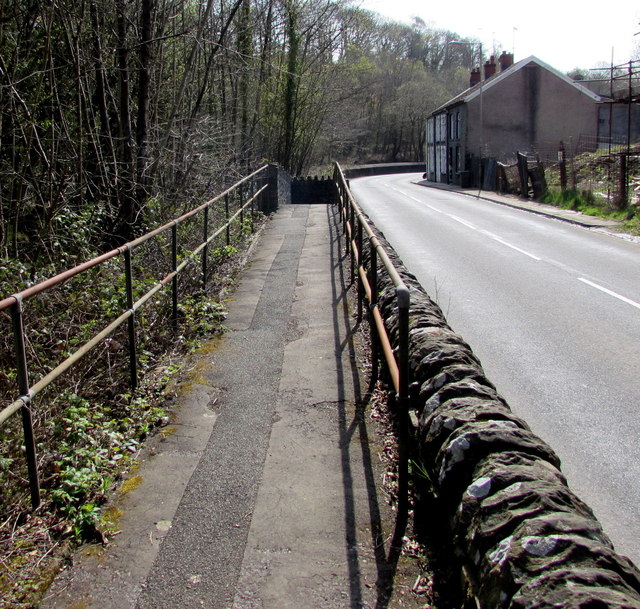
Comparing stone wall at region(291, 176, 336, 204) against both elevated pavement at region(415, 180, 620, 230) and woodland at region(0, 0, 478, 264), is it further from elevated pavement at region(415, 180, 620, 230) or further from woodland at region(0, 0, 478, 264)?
woodland at region(0, 0, 478, 264)

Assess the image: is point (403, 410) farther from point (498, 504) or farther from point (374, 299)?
point (374, 299)

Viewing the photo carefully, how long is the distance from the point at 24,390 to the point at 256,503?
54.9 inches

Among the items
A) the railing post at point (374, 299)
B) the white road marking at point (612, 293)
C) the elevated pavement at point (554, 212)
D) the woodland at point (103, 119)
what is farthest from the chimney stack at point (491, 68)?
the railing post at point (374, 299)

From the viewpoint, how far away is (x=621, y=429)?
5414 mm

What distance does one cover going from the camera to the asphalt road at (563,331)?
482cm

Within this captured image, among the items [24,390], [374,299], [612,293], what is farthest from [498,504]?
[612,293]

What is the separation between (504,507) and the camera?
2.71 metres

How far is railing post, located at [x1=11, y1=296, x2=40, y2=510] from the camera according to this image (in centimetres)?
342

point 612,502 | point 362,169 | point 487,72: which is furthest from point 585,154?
point 362,169

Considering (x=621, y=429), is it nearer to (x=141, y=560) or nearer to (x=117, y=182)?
(x=141, y=560)

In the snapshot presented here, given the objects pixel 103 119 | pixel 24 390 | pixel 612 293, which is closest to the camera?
pixel 24 390

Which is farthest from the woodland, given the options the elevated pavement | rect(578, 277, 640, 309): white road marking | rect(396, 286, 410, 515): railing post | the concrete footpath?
the elevated pavement

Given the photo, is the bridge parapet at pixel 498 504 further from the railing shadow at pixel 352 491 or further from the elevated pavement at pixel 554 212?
the elevated pavement at pixel 554 212

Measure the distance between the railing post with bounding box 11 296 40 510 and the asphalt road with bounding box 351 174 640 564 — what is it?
318 centimetres
